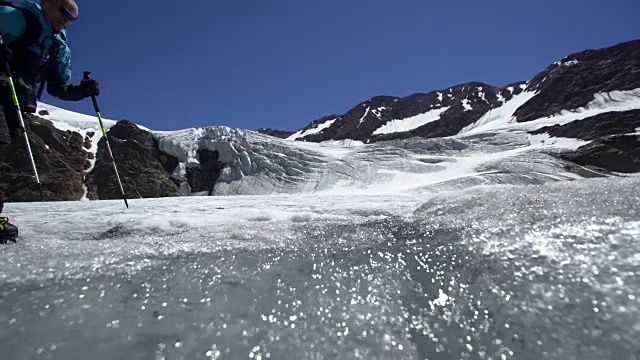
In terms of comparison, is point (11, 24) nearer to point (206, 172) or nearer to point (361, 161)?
point (361, 161)

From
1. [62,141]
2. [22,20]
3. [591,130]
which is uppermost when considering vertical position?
[62,141]

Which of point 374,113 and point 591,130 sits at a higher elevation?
point 374,113

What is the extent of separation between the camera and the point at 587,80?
75.4m

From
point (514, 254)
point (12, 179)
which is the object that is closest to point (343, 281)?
point (514, 254)

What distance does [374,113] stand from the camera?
112812mm

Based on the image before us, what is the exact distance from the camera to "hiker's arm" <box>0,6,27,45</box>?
3721 millimetres

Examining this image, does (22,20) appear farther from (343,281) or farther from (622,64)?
(622,64)

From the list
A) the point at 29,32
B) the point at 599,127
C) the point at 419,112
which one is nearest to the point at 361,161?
the point at 599,127

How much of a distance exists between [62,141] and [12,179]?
698 cm

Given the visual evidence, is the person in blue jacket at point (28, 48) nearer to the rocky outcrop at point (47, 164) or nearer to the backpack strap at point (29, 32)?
the backpack strap at point (29, 32)

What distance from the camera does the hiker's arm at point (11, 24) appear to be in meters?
3.72

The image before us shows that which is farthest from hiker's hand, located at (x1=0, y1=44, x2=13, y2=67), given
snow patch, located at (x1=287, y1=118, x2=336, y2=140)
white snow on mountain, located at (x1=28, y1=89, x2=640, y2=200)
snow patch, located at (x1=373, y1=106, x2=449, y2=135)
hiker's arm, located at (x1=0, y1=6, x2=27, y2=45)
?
snow patch, located at (x1=287, y1=118, x2=336, y2=140)

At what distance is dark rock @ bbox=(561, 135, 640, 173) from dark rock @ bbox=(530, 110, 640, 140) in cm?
432

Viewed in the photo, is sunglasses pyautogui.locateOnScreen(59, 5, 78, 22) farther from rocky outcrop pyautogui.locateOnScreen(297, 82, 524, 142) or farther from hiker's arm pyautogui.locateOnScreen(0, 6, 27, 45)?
rocky outcrop pyautogui.locateOnScreen(297, 82, 524, 142)
